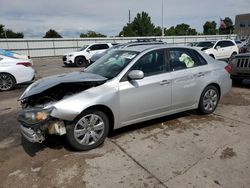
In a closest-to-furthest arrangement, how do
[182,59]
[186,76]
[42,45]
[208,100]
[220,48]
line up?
[186,76], [182,59], [208,100], [220,48], [42,45]

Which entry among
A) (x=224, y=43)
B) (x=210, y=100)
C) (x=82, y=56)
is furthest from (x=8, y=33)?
(x=210, y=100)

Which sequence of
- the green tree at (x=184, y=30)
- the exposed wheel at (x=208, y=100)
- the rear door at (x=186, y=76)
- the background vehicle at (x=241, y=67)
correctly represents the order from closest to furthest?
the rear door at (x=186, y=76) → the exposed wheel at (x=208, y=100) → the background vehicle at (x=241, y=67) → the green tree at (x=184, y=30)

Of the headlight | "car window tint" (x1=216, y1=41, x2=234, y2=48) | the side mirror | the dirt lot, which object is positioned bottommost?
the dirt lot

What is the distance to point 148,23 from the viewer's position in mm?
61906

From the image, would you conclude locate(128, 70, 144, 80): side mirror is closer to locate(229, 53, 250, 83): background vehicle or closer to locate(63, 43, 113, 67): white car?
locate(229, 53, 250, 83): background vehicle

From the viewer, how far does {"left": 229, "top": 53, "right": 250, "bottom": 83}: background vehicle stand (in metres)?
7.90

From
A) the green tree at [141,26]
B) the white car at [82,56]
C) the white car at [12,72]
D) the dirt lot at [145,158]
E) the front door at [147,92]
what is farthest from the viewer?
the green tree at [141,26]

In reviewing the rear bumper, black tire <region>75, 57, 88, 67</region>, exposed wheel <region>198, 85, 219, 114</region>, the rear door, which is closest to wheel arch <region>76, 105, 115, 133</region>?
the rear bumper

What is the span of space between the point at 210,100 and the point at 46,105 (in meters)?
3.57

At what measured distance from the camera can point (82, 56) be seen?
57.8ft

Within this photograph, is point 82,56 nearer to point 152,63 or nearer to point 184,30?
point 152,63

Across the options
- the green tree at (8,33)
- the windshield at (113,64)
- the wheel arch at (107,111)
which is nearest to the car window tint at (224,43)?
the windshield at (113,64)

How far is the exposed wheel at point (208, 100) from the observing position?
530 centimetres

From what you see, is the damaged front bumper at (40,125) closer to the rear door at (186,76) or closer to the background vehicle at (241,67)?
the rear door at (186,76)
